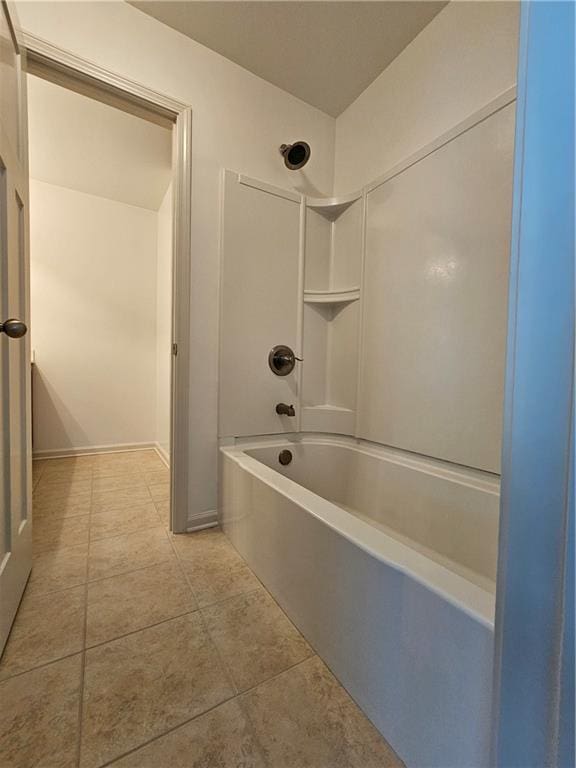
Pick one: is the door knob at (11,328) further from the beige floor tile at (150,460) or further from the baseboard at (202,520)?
the beige floor tile at (150,460)

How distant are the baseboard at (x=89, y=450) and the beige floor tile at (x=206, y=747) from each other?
2342mm

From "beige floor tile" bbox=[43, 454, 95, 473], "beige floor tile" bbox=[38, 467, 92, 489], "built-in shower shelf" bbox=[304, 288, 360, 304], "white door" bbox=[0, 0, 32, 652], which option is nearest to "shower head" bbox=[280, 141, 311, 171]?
"built-in shower shelf" bbox=[304, 288, 360, 304]

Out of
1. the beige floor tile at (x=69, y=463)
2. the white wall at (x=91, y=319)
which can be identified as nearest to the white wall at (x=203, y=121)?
the beige floor tile at (x=69, y=463)

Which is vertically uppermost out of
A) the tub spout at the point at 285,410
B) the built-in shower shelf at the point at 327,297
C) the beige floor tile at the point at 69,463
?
the built-in shower shelf at the point at 327,297

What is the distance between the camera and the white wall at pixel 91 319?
267cm

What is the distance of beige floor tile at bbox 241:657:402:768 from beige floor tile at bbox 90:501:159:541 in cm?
101

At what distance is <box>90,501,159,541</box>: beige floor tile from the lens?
1488mm

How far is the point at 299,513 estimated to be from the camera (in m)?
0.96

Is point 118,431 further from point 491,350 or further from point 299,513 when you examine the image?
point 491,350

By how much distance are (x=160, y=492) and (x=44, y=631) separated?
108cm

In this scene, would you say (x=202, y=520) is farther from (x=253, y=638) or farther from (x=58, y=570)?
(x=253, y=638)

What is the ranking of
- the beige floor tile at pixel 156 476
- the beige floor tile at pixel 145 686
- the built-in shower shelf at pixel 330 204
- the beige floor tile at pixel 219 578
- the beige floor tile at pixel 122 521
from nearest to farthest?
the beige floor tile at pixel 145 686, the beige floor tile at pixel 219 578, the beige floor tile at pixel 122 521, the built-in shower shelf at pixel 330 204, the beige floor tile at pixel 156 476

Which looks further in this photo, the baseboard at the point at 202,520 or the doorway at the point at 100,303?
the doorway at the point at 100,303

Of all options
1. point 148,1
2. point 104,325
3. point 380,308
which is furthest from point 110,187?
point 380,308
